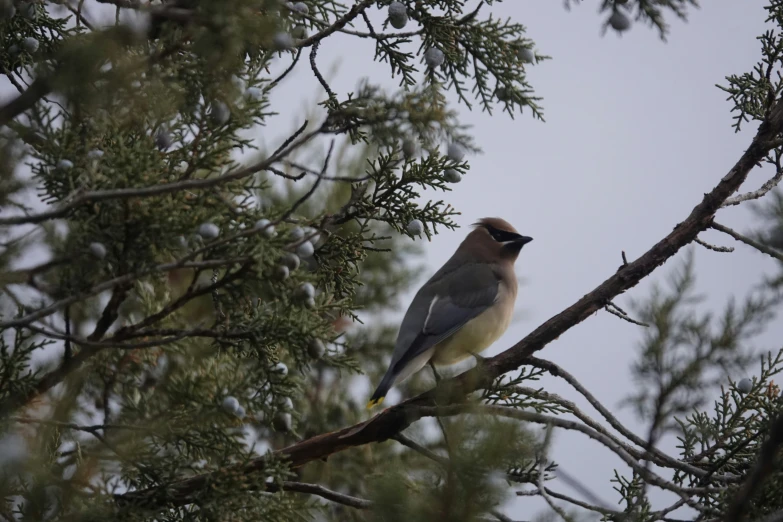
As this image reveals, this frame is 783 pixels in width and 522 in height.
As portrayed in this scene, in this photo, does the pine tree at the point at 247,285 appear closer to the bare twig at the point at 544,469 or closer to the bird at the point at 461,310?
the bare twig at the point at 544,469

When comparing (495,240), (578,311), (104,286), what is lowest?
(104,286)

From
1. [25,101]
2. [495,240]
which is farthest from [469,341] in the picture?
[25,101]

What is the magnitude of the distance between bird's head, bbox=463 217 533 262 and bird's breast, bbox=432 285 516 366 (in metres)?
0.67

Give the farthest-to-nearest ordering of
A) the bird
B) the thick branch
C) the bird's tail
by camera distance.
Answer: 1. the bird
2. the bird's tail
3. the thick branch

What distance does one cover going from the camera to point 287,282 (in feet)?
9.53

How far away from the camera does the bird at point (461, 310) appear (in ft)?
15.9

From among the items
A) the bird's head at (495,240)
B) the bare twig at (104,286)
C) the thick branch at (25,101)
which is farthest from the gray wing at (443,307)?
the thick branch at (25,101)

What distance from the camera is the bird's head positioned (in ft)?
19.2

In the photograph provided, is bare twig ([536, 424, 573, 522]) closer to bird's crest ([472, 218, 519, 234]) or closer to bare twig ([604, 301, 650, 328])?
bare twig ([604, 301, 650, 328])

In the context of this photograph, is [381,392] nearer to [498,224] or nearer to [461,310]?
[461,310]

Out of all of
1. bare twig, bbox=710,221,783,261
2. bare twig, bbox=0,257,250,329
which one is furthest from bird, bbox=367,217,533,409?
bare twig, bbox=0,257,250,329

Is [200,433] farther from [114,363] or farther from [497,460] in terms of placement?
[497,460]

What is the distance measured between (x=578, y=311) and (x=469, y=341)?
1.57m

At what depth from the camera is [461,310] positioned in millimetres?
5137
